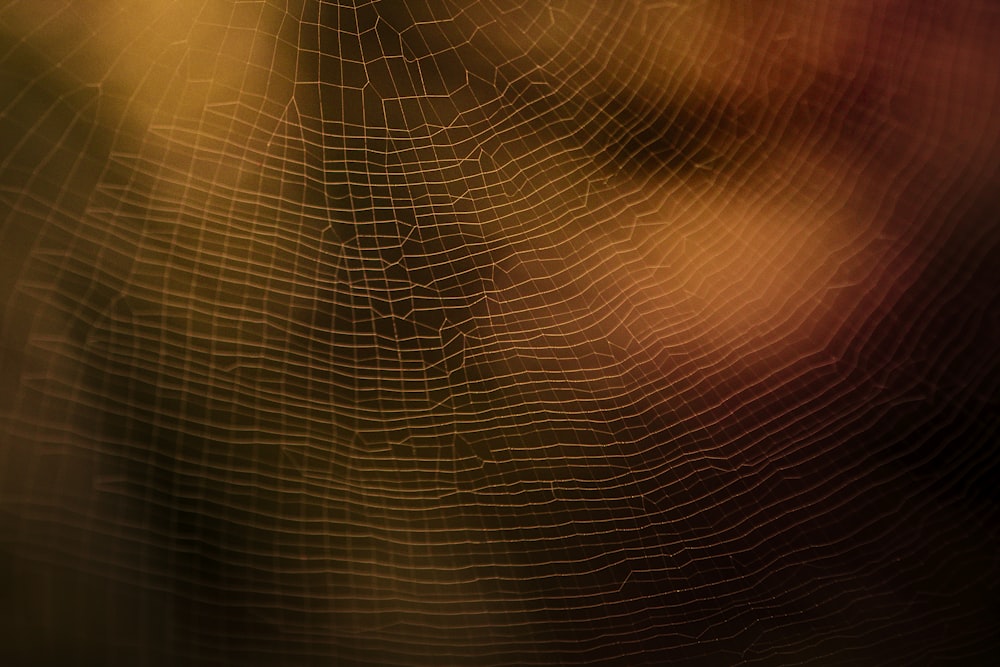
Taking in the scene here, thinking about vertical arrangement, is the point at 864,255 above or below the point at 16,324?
above

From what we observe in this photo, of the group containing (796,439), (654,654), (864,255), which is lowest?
(654,654)

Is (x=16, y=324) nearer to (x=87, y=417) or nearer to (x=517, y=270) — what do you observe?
(x=87, y=417)

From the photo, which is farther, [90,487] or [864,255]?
[864,255]

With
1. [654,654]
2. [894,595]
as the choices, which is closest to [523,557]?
[654,654]

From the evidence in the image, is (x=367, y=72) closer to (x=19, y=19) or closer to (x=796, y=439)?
(x=19, y=19)

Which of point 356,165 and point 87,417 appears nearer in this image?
point 87,417

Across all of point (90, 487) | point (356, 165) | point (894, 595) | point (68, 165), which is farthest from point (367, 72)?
point (894, 595)
